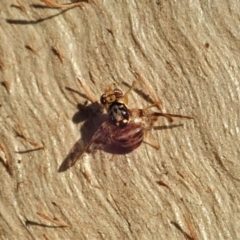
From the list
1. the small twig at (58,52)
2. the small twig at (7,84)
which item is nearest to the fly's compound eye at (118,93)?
the small twig at (58,52)

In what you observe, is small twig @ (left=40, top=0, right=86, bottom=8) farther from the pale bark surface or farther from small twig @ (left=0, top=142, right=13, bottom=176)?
small twig @ (left=0, top=142, right=13, bottom=176)

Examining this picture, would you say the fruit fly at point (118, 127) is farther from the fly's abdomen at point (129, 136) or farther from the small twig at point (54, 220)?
the small twig at point (54, 220)

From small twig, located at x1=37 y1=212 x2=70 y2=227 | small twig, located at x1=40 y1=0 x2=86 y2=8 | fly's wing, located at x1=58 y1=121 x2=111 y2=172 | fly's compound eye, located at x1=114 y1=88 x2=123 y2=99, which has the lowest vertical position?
small twig, located at x1=37 y1=212 x2=70 y2=227

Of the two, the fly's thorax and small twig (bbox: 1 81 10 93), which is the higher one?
small twig (bbox: 1 81 10 93)

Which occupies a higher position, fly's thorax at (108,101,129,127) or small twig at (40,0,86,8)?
small twig at (40,0,86,8)

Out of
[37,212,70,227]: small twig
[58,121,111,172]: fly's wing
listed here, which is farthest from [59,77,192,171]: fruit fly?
[37,212,70,227]: small twig

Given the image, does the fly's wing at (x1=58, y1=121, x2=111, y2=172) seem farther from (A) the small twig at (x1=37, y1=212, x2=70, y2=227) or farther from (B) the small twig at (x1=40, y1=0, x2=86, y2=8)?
(B) the small twig at (x1=40, y1=0, x2=86, y2=8)
